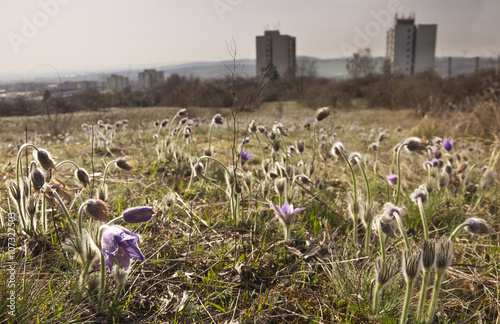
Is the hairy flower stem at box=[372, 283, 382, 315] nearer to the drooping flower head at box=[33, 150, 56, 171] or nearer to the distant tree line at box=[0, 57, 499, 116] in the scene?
the distant tree line at box=[0, 57, 499, 116]

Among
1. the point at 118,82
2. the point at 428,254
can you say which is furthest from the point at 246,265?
the point at 118,82

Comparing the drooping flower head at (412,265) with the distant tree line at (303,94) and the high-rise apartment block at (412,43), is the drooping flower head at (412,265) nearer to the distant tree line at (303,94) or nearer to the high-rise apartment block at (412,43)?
the distant tree line at (303,94)

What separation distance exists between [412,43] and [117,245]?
95330 millimetres

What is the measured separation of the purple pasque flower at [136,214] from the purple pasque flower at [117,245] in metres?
0.11

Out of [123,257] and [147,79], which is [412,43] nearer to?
[147,79]

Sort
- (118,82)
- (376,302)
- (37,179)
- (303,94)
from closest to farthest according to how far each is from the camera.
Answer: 1. (376,302)
2. (37,179)
3. (118,82)
4. (303,94)

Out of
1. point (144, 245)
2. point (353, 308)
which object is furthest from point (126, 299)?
point (353, 308)

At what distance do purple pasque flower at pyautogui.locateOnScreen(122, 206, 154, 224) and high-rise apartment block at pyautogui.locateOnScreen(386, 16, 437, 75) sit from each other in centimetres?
8727

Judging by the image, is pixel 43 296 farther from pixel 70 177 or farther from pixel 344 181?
pixel 344 181

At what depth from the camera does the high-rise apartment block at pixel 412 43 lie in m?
80.7

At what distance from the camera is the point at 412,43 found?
83250mm

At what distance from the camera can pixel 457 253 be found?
7.37 feet

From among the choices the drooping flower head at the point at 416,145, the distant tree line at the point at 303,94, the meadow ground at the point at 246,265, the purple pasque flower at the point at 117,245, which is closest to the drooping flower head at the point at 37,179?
the meadow ground at the point at 246,265

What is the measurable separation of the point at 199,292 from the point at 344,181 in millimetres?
2455
